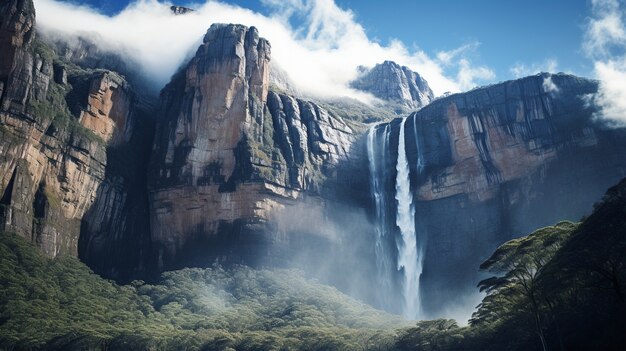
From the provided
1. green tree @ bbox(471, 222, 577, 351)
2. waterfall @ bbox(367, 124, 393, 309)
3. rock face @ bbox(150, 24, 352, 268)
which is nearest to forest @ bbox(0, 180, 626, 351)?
green tree @ bbox(471, 222, 577, 351)

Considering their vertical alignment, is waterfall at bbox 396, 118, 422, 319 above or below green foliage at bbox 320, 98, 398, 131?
below

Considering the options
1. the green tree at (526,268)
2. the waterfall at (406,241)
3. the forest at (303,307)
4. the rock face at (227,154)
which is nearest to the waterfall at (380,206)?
the waterfall at (406,241)

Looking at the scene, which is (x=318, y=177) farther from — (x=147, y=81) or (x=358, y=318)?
(x=147, y=81)

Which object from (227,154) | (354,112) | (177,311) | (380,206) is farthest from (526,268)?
(354,112)

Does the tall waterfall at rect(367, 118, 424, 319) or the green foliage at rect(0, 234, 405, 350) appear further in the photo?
the tall waterfall at rect(367, 118, 424, 319)

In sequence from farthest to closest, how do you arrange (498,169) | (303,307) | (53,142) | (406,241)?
(406,241)
(498,169)
(53,142)
(303,307)

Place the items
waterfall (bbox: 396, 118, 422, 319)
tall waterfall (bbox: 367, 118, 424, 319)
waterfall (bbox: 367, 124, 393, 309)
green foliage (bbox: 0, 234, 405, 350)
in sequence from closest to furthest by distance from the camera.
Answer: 1. green foliage (bbox: 0, 234, 405, 350)
2. waterfall (bbox: 396, 118, 422, 319)
3. tall waterfall (bbox: 367, 118, 424, 319)
4. waterfall (bbox: 367, 124, 393, 309)

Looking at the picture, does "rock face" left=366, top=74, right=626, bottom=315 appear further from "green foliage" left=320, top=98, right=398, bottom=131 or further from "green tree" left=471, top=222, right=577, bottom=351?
"green tree" left=471, top=222, right=577, bottom=351

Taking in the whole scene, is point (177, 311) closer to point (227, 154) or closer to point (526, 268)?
point (227, 154)
